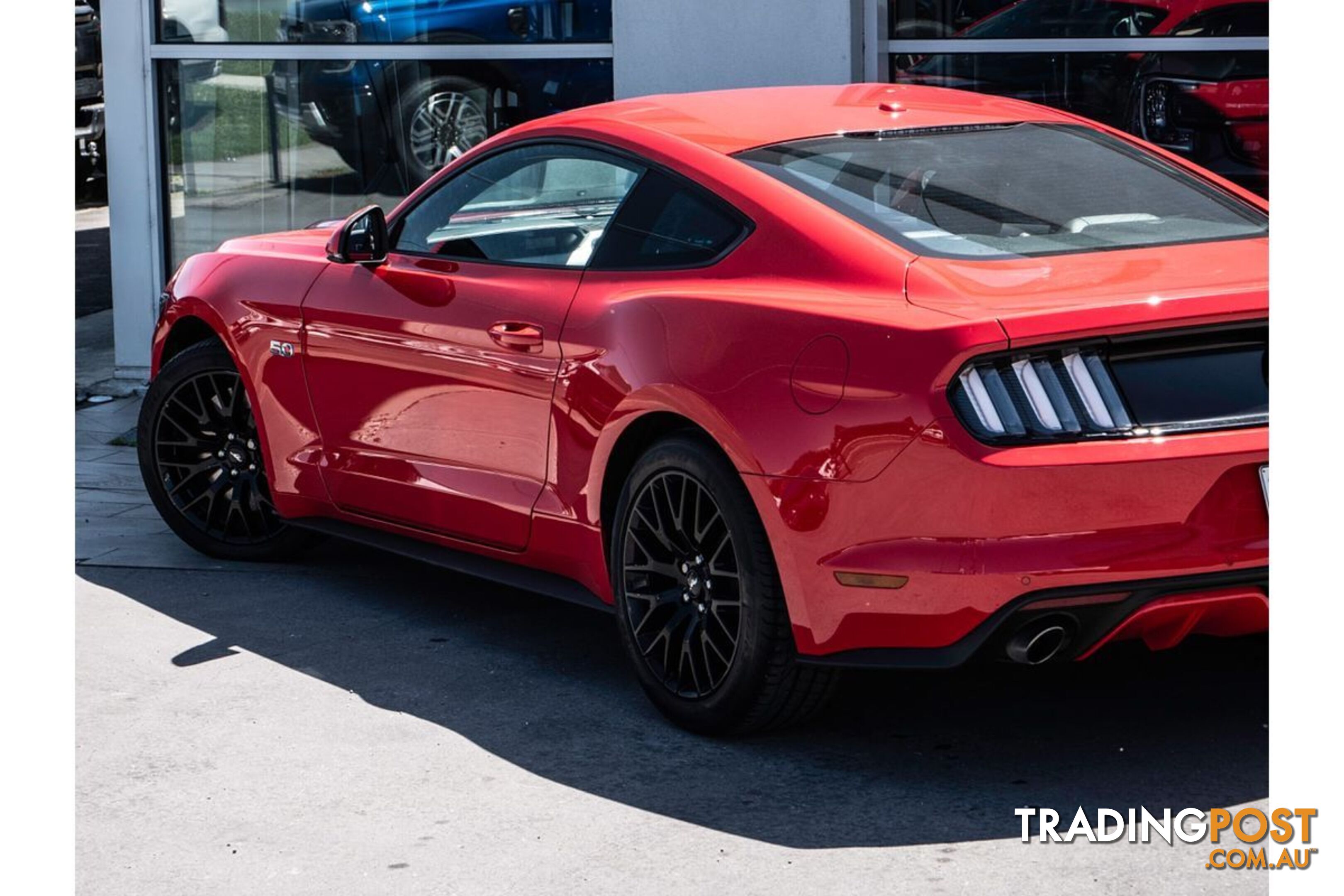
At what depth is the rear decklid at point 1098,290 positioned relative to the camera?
13.6 feet

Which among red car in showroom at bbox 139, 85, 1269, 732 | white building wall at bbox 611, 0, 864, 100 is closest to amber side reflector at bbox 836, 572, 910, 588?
red car in showroom at bbox 139, 85, 1269, 732

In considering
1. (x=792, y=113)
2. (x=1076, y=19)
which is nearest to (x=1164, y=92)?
(x=1076, y=19)

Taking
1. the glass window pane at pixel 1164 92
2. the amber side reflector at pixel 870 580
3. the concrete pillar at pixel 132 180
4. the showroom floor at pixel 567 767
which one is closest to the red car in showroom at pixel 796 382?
the amber side reflector at pixel 870 580

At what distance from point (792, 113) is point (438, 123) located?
5001 mm

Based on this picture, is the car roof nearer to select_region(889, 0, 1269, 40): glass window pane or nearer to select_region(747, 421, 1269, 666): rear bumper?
select_region(747, 421, 1269, 666): rear bumper

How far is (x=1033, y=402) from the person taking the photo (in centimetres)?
412

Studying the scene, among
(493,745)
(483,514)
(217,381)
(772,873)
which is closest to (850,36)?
(217,381)

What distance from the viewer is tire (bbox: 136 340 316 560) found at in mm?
6832

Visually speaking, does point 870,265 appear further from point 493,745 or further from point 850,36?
point 850,36

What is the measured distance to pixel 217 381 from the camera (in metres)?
6.84

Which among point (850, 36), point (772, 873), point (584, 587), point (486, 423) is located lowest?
point (772, 873)

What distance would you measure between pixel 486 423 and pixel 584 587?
1.80ft

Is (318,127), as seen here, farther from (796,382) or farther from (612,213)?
(796,382)

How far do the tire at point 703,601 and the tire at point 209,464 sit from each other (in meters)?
2.21
